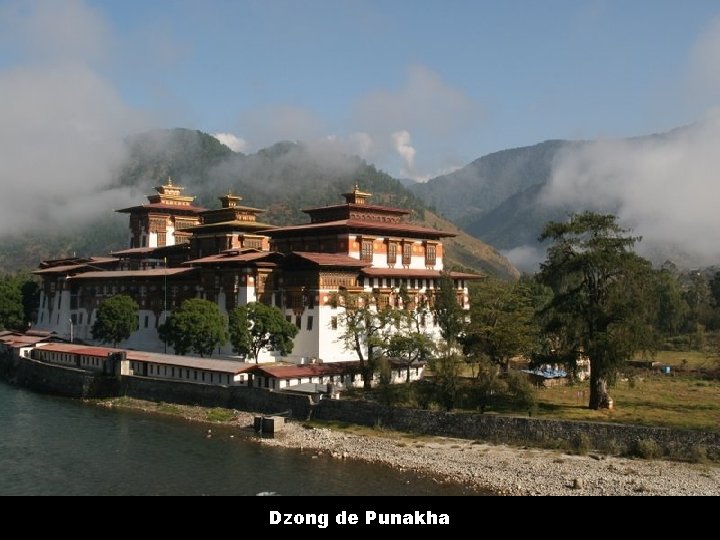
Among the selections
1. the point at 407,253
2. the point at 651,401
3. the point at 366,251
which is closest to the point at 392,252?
the point at 407,253

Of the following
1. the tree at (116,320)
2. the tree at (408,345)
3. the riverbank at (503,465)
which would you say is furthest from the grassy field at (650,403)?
the tree at (116,320)

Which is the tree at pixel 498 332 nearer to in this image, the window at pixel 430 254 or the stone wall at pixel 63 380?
the window at pixel 430 254

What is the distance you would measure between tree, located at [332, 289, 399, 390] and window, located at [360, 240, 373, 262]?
774cm

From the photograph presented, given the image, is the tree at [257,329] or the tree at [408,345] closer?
the tree at [408,345]

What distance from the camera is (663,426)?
45.3 m

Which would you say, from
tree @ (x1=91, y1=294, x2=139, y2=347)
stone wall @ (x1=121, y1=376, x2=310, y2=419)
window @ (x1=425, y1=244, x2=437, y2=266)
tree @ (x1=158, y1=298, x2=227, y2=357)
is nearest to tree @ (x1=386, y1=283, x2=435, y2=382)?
stone wall @ (x1=121, y1=376, x2=310, y2=419)

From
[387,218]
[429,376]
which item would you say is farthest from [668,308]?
[429,376]

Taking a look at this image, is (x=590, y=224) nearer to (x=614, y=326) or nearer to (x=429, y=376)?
(x=614, y=326)

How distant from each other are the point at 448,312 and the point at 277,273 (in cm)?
1570

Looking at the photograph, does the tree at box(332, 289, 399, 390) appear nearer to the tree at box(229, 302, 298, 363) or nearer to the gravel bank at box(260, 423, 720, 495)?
the tree at box(229, 302, 298, 363)

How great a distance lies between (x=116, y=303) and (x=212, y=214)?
15498 millimetres

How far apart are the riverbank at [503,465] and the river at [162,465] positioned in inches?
61.1

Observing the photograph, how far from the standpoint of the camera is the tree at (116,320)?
78.9 metres

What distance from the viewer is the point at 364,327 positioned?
63.1 m
